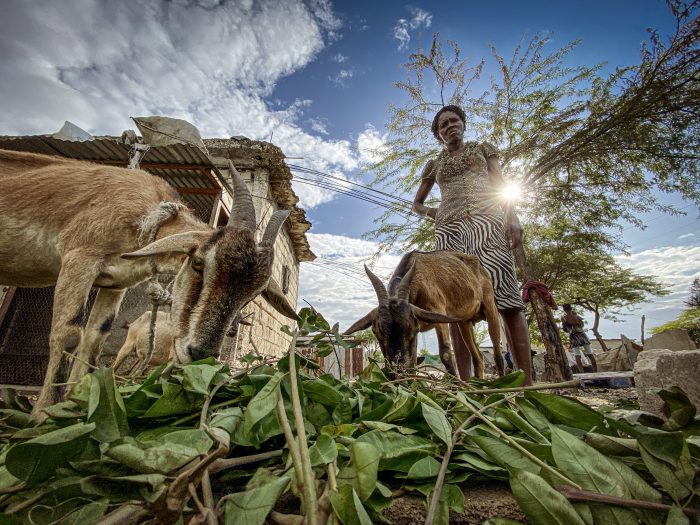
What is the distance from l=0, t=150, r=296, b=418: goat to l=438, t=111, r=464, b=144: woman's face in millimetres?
3508

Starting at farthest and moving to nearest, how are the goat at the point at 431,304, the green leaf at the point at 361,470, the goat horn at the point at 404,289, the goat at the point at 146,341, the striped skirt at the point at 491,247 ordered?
the striped skirt at the point at 491,247, the goat at the point at 146,341, the goat horn at the point at 404,289, the goat at the point at 431,304, the green leaf at the point at 361,470

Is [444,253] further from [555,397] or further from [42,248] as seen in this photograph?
[42,248]

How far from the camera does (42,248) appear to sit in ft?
8.84

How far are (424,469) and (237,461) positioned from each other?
1.45 feet

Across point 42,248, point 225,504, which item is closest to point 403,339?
point 225,504

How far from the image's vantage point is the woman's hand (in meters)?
4.73

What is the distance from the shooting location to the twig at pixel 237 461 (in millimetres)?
687

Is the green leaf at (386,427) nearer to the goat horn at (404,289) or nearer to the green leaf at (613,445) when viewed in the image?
the green leaf at (613,445)

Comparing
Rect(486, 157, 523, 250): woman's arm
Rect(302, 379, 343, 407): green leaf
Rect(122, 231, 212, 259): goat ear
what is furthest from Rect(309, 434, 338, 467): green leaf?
Rect(486, 157, 523, 250): woman's arm

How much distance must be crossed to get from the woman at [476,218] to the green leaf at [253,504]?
13.4 feet

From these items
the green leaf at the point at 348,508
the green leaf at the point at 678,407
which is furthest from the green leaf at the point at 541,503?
the green leaf at the point at 678,407

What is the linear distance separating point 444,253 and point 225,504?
4378mm

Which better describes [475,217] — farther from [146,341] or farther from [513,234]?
[146,341]

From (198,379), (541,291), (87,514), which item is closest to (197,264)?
(198,379)
